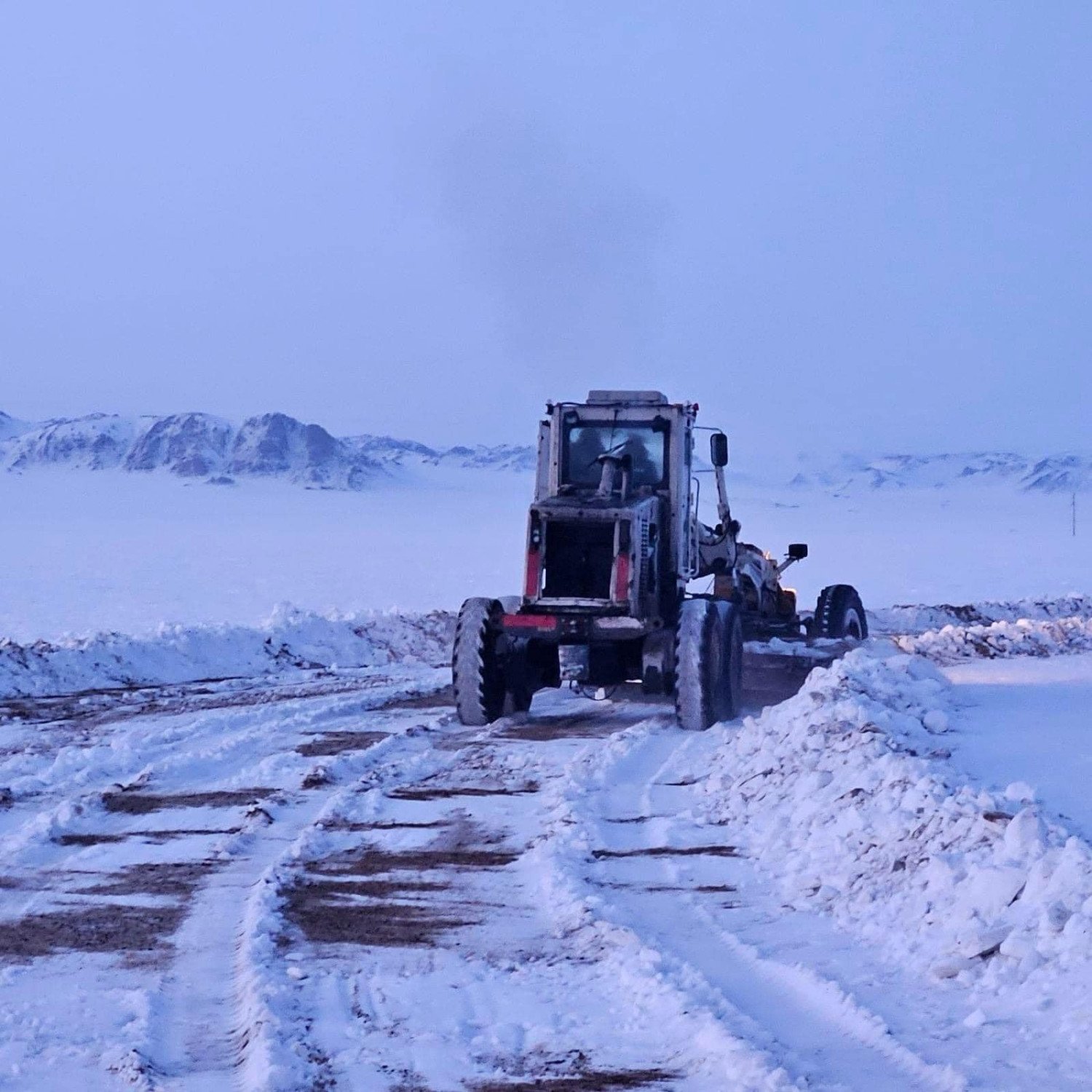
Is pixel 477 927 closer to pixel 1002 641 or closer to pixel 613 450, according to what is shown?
pixel 613 450

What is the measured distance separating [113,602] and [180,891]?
97.0 feet

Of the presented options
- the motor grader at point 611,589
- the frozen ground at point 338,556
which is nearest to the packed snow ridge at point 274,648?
the frozen ground at point 338,556

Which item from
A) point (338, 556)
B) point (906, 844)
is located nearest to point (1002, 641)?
point (906, 844)

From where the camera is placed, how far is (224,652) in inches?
794

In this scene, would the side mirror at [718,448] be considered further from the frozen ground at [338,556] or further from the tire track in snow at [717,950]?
the frozen ground at [338,556]

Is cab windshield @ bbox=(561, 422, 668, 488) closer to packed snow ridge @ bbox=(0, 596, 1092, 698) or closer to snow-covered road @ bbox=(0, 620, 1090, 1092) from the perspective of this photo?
snow-covered road @ bbox=(0, 620, 1090, 1092)

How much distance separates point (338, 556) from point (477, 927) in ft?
201

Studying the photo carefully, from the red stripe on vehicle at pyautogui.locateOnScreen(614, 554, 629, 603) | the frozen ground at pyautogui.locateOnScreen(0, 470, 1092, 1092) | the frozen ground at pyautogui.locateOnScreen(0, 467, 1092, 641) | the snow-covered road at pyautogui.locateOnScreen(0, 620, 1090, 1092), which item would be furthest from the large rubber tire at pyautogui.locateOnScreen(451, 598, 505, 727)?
the frozen ground at pyautogui.locateOnScreen(0, 467, 1092, 641)

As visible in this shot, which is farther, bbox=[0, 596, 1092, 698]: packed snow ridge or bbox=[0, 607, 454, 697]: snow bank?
bbox=[0, 596, 1092, 698]: packed snow ridge

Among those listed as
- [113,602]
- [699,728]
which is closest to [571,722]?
[699,728]

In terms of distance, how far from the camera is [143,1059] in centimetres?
515

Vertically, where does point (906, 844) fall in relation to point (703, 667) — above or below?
below

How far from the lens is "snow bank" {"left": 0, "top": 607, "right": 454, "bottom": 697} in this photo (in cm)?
1788

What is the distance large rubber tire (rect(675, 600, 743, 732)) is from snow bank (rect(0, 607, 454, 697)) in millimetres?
7809
